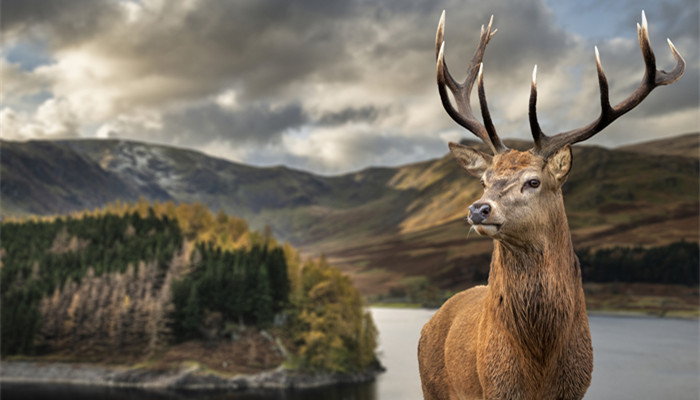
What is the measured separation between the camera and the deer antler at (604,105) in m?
6.43

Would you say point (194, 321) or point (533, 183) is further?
point (194, 321)

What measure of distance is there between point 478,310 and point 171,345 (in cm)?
11417

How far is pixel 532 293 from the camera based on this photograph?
6223 mm

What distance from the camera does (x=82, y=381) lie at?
364 ft

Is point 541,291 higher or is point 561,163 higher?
point 561,163

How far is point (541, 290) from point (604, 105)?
84.7 inches

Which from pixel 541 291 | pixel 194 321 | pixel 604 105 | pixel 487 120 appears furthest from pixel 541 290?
pixel 194 321

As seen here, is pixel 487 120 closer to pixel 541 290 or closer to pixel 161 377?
pixel 541 290

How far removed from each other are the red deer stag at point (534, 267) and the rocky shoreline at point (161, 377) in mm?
100536

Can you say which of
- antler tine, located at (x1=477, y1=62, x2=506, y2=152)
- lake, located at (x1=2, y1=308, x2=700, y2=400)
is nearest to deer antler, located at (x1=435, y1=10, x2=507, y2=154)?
antler tine, located at (x1=477, y1=62, x2=506, y2=152)

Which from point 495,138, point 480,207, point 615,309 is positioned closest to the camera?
point 480,207

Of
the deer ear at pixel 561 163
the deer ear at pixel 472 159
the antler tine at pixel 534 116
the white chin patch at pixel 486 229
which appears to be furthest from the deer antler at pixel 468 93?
the white chin patch at pixel 486 229

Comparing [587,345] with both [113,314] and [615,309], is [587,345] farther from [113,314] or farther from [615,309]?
[615,309]

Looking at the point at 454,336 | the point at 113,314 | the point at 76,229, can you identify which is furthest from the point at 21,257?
the point at 454,336
